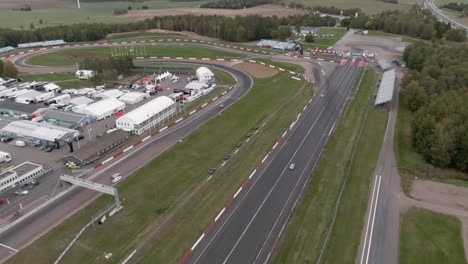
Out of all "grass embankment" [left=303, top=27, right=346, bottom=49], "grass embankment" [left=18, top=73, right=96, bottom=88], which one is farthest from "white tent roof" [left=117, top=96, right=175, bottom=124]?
"grass embankment" [left=303, top=27, right=346, bottom=49]

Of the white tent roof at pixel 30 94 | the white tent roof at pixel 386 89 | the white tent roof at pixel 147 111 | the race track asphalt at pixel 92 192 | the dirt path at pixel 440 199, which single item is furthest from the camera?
the white tent roof at pixel 30 94

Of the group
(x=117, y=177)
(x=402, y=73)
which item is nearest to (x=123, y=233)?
(x=117, y=177)

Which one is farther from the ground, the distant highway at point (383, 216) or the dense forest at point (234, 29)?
the dense forest at point (234, 29)

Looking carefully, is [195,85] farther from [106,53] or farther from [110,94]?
[106,53]

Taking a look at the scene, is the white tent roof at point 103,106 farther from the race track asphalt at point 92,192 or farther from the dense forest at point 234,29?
the dense forest at point 234,29

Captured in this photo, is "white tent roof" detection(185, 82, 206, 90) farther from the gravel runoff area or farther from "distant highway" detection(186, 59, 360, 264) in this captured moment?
"distant highway" detection(186, 59, 360, 264)

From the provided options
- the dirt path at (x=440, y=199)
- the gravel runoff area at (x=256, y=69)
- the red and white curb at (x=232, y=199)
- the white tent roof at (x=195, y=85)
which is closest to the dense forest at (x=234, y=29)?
the gravel runoff area at (x=256, y=69)

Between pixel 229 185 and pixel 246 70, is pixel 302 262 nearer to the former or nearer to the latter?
pixel 229 185
